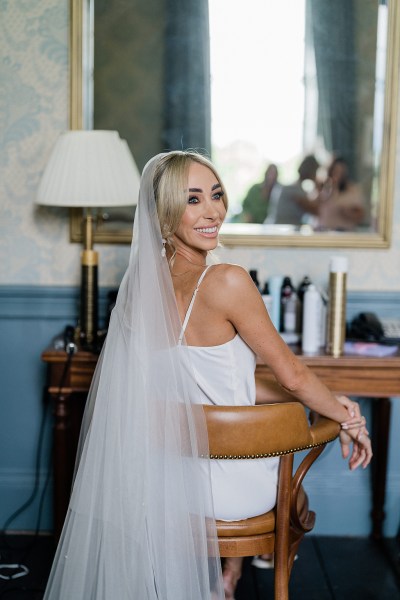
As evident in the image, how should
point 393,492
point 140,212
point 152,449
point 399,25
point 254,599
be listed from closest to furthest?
point 152,449 → point 140,212 → point 254,599 → point 399,25 → point 393,492

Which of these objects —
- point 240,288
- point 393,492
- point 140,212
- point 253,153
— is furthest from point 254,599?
point 253,153

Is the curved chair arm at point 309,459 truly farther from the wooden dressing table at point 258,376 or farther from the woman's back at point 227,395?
the wooden dressing table at point 258,376

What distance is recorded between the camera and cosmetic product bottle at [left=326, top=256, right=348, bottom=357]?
2662mm

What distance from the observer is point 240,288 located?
6.28 feet

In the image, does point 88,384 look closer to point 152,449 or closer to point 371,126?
point 152,449

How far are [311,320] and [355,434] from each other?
0.64m

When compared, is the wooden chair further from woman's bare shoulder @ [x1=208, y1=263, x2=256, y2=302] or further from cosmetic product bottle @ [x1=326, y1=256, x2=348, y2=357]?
cosmetic product bottle @ [x1=326, y1=256, x2=348, y2=357]

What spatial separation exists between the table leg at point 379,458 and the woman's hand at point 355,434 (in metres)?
0.90

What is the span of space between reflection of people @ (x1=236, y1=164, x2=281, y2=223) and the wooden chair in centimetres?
108

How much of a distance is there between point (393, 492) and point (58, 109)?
80.6 inches

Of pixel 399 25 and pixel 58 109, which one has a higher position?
pixel 399 25

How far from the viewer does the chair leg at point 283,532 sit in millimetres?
1925

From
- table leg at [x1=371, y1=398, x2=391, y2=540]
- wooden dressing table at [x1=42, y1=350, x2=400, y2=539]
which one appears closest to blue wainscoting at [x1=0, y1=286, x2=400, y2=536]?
table leg at [x1=371, y1=398, x2=391, y2=540]

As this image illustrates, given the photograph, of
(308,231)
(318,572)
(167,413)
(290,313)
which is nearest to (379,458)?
(318,572)
